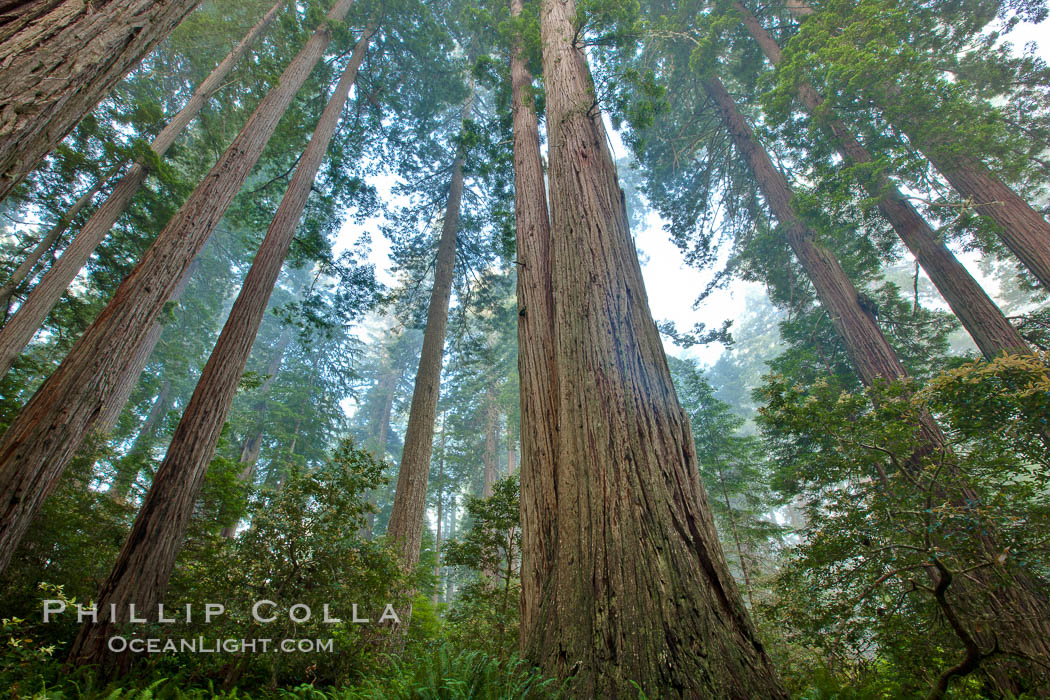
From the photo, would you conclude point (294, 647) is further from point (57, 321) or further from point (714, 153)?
point (714, 153)

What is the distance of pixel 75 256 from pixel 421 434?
5793mm

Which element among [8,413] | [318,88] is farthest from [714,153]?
[8,413]

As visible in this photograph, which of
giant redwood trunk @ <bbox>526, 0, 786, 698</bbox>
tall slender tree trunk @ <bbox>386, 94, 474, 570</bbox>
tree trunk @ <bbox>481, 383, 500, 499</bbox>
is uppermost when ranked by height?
tree trunk @ <bbox>481, 383, 500, 499</bbox>

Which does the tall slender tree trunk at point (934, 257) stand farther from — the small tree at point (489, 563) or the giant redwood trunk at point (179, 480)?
the giant redwood trunk at point (179, 480)

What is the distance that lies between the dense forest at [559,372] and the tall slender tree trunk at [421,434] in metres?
0.07

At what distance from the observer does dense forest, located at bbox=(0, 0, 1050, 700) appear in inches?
88.1

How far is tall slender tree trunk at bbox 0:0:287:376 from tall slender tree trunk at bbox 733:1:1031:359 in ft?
38.6

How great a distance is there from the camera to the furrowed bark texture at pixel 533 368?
9.53 ft

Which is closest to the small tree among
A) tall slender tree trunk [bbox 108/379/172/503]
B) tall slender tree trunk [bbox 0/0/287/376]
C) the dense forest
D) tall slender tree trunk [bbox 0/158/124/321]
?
the dense forest

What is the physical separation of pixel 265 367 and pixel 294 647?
21394mm

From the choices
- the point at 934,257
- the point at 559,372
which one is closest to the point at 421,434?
the point at 559,372

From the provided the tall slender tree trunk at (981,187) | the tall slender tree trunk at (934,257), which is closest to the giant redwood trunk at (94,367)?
the tall slender tree trunk at (934,257)

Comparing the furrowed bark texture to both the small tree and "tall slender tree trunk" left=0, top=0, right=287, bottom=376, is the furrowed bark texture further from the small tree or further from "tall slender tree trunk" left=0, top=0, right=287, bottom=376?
"tall slender tree trunk" left=0, top=0, right=287, bottom=376

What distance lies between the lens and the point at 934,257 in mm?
6832
